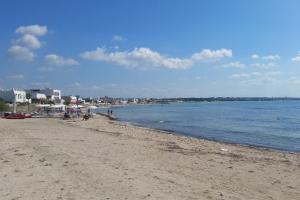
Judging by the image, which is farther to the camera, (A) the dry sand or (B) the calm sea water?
(B) the calm sea water

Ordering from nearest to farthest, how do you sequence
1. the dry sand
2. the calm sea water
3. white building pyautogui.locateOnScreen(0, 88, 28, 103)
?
the dry sand → the calm sea water → white building pyautogui.locateOnScreen(0, 88, 28, 103)

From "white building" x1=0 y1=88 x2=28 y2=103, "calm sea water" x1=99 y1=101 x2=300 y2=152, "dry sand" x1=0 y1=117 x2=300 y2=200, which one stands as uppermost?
"white building" x1=0 y1=88 x2=28 y2=103

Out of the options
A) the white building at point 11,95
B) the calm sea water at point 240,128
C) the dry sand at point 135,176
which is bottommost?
the calm sea water at point 240,128

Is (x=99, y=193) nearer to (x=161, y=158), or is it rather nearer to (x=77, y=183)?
(x=77, y=183)

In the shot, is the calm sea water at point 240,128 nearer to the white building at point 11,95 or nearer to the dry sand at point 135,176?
the dry sand at point 135,176

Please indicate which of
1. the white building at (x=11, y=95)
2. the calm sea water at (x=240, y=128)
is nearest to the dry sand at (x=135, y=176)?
the calm sea water at (x=240, y=128)

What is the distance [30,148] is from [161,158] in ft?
21.6

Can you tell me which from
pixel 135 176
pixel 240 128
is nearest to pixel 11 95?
pixel 240 128

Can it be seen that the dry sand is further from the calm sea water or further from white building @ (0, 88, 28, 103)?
Result: white building @ (0, 88, 28, 103)

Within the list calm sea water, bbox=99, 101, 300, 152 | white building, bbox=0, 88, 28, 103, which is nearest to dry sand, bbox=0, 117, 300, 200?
calm sea water, bbox=99, 101, 300, 152

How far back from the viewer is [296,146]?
1288 inches

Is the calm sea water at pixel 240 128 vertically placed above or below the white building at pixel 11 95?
below

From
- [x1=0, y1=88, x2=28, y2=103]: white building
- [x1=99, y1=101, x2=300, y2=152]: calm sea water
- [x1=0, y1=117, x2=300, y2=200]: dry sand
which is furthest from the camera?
[x1=0, y1=88, x2=28, y2=103]: white building

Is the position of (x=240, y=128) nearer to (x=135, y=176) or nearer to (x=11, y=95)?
(x=135, y=176)
